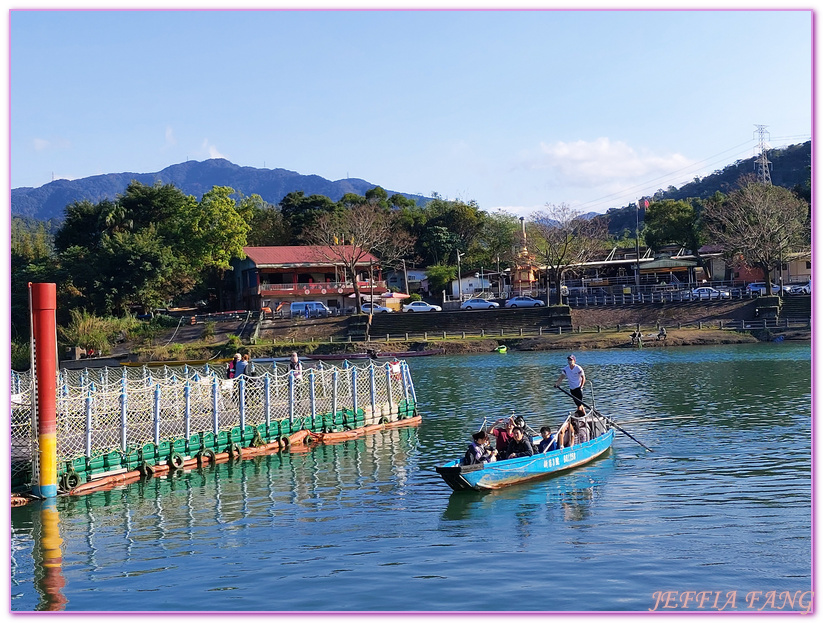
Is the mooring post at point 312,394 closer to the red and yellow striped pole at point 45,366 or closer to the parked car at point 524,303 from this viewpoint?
the red and yellow striped pole at point 45,366

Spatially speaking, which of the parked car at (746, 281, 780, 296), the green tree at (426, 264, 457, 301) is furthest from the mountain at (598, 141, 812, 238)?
the parked car at (746, 281, 780, 296)

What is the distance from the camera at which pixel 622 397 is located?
116ft

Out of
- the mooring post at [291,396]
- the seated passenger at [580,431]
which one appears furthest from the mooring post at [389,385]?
the seated passenger at [580,431]

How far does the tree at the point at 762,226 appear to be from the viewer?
72.5 metres

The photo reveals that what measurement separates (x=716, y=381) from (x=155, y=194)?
62186 mm

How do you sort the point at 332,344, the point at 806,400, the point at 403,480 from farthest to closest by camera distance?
the point at 332,344 < the point at 806,400 < the point at 403,480

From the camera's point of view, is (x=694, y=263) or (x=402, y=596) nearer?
(x=402, y=596)

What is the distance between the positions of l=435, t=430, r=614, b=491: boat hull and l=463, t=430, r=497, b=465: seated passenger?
0.69 feet

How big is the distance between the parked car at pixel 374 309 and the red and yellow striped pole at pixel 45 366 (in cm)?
5748

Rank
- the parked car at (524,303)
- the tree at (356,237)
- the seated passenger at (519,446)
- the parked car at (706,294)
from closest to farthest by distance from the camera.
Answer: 1. the seated passenger at (519,446)
2. the parked car at (706,294)
3. the parked car at (524,303)
4. the tree at (356,237)

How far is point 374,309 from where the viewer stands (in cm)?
7931

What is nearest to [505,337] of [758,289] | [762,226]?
[758,289]

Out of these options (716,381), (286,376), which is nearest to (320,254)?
(716,381)

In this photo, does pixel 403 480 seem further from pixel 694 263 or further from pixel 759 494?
pixel 694 263
